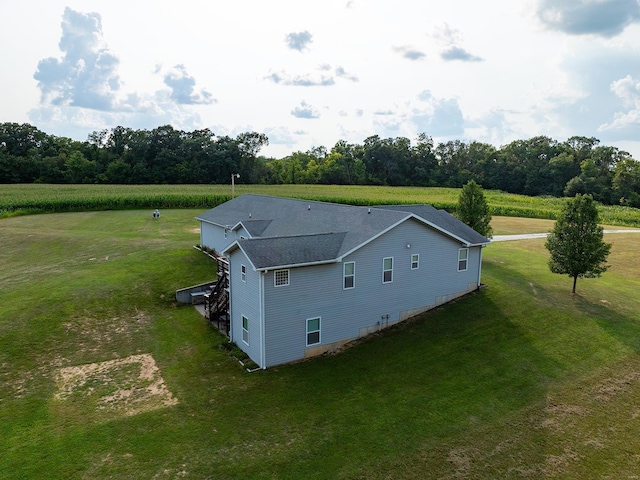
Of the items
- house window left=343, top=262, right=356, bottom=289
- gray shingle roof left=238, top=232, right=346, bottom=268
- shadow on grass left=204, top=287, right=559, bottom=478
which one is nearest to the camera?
shadow on grass left=204, top=287, right=559, bottom=478

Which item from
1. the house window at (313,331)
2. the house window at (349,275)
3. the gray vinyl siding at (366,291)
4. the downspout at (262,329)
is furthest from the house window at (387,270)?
the downspout at (262,329)

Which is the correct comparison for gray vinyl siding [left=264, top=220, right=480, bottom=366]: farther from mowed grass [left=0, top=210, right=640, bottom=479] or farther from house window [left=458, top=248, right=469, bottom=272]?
mowed grass [left=0, top=210, right=640, bottom=479]

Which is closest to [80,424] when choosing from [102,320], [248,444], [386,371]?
[248,444]

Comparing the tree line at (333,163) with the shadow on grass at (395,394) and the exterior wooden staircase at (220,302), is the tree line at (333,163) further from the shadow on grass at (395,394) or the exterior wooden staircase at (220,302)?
the shadow on grass at (395,394)

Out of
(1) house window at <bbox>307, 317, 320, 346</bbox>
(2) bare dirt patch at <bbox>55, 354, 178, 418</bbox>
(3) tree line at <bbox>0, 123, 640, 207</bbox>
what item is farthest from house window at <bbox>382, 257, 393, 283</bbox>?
(3) tree line at <bbox>0, 123, 640, 207</bbox>

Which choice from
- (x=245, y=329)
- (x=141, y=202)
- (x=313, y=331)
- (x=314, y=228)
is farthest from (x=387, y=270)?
(x=141, y=202)

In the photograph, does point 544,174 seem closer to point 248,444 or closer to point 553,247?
point 553,247

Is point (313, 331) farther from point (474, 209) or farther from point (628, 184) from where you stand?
point (628, 184)
